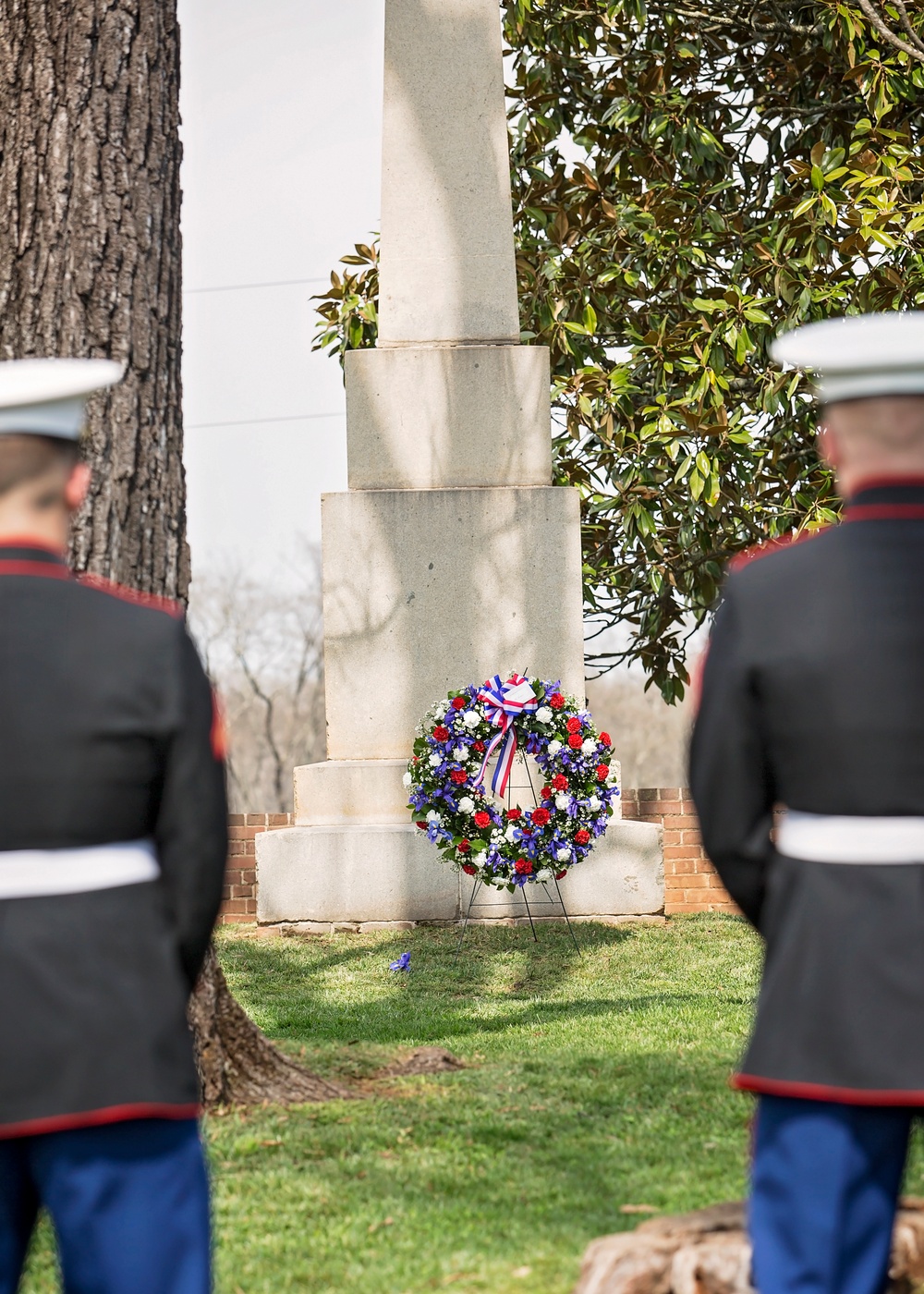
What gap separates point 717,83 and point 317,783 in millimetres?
7531

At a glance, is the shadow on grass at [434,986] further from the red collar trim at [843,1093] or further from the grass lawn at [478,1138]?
the red collar trim at [843,1093]

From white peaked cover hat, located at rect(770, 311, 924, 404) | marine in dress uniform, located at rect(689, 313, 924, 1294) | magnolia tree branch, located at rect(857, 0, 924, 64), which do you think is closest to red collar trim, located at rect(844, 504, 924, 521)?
marine in dress uniform, located at rect(689, 313, 924, 1294)

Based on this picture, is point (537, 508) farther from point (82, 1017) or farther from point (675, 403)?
point (82, 1017)

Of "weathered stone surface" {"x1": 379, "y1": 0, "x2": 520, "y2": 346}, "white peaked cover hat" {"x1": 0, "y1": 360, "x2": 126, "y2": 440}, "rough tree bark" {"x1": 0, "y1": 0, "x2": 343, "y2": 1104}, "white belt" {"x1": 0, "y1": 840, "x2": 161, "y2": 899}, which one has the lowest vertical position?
"white belt" {"x1": 0, "y1": 840, "x2": 161, "y2": 899}

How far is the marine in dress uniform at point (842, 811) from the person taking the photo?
89.4 inches

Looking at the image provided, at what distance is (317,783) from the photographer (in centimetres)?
1137

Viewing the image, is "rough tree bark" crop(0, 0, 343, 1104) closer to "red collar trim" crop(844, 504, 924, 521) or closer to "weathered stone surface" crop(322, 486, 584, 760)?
"red collar trim" crop(844, 504, 924, 521)

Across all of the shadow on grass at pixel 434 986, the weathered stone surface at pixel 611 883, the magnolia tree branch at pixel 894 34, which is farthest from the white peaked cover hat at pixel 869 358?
the magnolia tree branch at pixel 894 34

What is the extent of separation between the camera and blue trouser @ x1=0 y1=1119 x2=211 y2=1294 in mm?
2135

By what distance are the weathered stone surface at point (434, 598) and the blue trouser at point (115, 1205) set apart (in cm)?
922

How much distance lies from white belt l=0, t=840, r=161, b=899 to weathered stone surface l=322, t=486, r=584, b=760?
9169 millimetres

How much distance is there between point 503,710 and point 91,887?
24.4 ft

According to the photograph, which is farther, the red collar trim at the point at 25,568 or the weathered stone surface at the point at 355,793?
the weathered stone surface at the point at 355,793

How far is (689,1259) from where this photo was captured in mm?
3000
